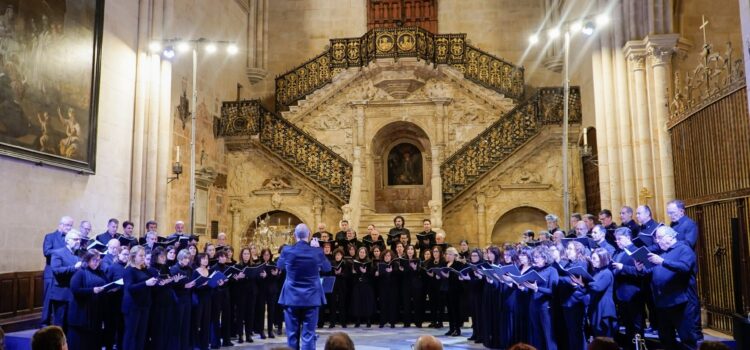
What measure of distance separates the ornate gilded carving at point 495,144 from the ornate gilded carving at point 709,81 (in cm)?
540

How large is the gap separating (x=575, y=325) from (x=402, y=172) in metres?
13.1

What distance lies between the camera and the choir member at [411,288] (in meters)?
10.6

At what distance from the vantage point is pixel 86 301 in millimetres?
6578

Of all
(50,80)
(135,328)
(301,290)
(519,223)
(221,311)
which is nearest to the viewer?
(135,328)

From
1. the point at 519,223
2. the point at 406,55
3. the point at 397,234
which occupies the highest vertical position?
the point at 406,55

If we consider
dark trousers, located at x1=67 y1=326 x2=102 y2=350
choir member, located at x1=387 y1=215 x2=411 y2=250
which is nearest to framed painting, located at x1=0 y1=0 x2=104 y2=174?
dark trousers, located at x1=67 y1=326 x2=102 y2=350

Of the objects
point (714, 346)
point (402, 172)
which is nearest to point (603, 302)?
point (714, 346)

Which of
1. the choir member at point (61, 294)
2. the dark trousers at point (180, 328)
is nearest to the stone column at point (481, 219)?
the dark trousers at point (180, 328)

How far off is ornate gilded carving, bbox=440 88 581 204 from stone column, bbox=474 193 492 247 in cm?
51

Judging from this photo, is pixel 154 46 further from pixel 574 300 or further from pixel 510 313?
pixel 574 300

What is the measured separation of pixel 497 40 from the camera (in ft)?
67.6

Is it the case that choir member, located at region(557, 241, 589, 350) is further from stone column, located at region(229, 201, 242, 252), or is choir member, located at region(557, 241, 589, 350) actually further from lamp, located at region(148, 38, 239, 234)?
stone column, located at region(229, 201, 242, 252)

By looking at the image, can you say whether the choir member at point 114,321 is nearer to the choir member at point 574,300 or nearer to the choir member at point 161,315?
the choir member at point 161,315

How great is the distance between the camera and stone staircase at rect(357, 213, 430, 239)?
1552cm
